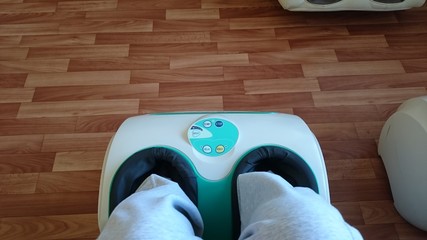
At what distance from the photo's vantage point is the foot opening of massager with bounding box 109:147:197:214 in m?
0.77

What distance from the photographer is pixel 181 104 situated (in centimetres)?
125

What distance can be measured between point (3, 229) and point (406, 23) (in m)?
1.42

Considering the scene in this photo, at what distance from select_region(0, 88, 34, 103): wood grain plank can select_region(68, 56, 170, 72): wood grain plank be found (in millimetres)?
146

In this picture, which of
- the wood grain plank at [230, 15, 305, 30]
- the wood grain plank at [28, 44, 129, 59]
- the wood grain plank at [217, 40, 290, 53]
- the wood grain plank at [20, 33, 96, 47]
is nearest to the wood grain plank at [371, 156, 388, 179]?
the wood grain plank at [217, 40, 290, 53]

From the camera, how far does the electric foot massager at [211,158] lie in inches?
30.5

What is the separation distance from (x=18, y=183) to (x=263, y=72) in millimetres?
774

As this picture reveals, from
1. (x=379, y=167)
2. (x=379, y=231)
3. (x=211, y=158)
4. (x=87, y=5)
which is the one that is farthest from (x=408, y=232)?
(x=87, y=5)

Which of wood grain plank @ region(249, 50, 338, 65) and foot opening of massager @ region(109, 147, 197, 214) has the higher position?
foot opening of massager @ region(109, 147, 197, 214)

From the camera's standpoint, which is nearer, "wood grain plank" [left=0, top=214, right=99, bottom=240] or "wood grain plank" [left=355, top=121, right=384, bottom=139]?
"wood grain plank" [left=0, top=214, right=99, bottom=240]

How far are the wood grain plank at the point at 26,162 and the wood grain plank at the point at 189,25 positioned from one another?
59 cm

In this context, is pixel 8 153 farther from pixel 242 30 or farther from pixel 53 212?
pixel 242 30

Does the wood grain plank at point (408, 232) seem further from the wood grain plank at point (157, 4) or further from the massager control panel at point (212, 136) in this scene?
the wood grain plank at point (157, 4)

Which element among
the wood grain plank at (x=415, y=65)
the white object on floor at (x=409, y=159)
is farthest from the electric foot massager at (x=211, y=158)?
the wood grain plank at (x=415, y=65)

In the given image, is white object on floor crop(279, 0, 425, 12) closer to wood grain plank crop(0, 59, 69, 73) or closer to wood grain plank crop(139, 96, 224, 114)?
wood grain plank crop(139, 96, 224, 114)
